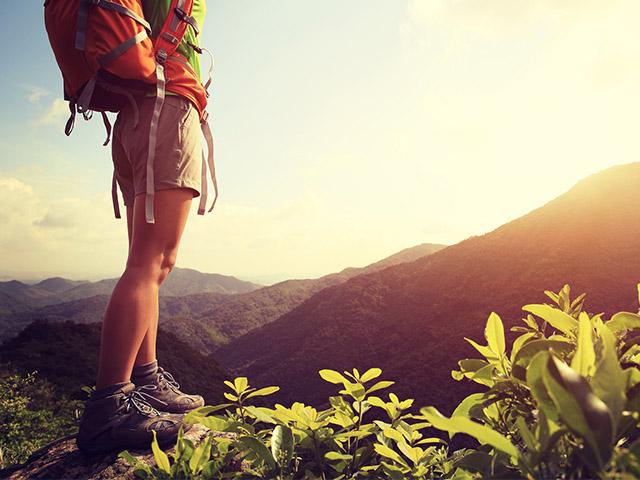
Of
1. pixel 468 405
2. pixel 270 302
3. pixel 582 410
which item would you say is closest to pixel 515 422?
pixel 468 405

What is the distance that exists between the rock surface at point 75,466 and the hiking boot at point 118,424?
0.15ft

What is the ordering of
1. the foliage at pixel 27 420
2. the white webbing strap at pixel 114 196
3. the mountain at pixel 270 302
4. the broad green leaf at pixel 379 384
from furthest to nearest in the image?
the mountain at pixel 270 302
the foliage at pixel 27 420
the white webbing strap at pixel 114 196
the broad green leaf at pixel 379 384

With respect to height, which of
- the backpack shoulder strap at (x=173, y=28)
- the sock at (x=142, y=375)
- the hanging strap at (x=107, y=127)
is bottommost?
the sock at (x=142, y=375)

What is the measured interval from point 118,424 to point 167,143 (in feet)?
4.11

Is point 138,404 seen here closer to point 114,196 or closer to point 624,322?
point 114,196

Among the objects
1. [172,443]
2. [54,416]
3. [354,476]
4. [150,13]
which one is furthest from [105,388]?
[54,416]

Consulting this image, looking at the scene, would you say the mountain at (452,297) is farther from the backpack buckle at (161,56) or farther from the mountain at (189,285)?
the mountain at (189,285)

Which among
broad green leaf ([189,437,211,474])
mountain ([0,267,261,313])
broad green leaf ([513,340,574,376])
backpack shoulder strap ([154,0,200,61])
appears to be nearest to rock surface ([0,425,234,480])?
broad green leaf ([189,437,211,474])

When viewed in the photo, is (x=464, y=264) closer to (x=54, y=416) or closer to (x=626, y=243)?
(x=626, y=243)

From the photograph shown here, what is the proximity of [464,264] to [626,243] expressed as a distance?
7.96 meters

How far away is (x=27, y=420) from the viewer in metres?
5.54

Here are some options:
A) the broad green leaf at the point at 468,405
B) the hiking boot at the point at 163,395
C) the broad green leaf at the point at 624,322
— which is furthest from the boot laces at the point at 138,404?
the broad green leaf at the point at 624,322

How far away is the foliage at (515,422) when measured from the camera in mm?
486

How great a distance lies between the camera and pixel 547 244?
2122 centimetres
